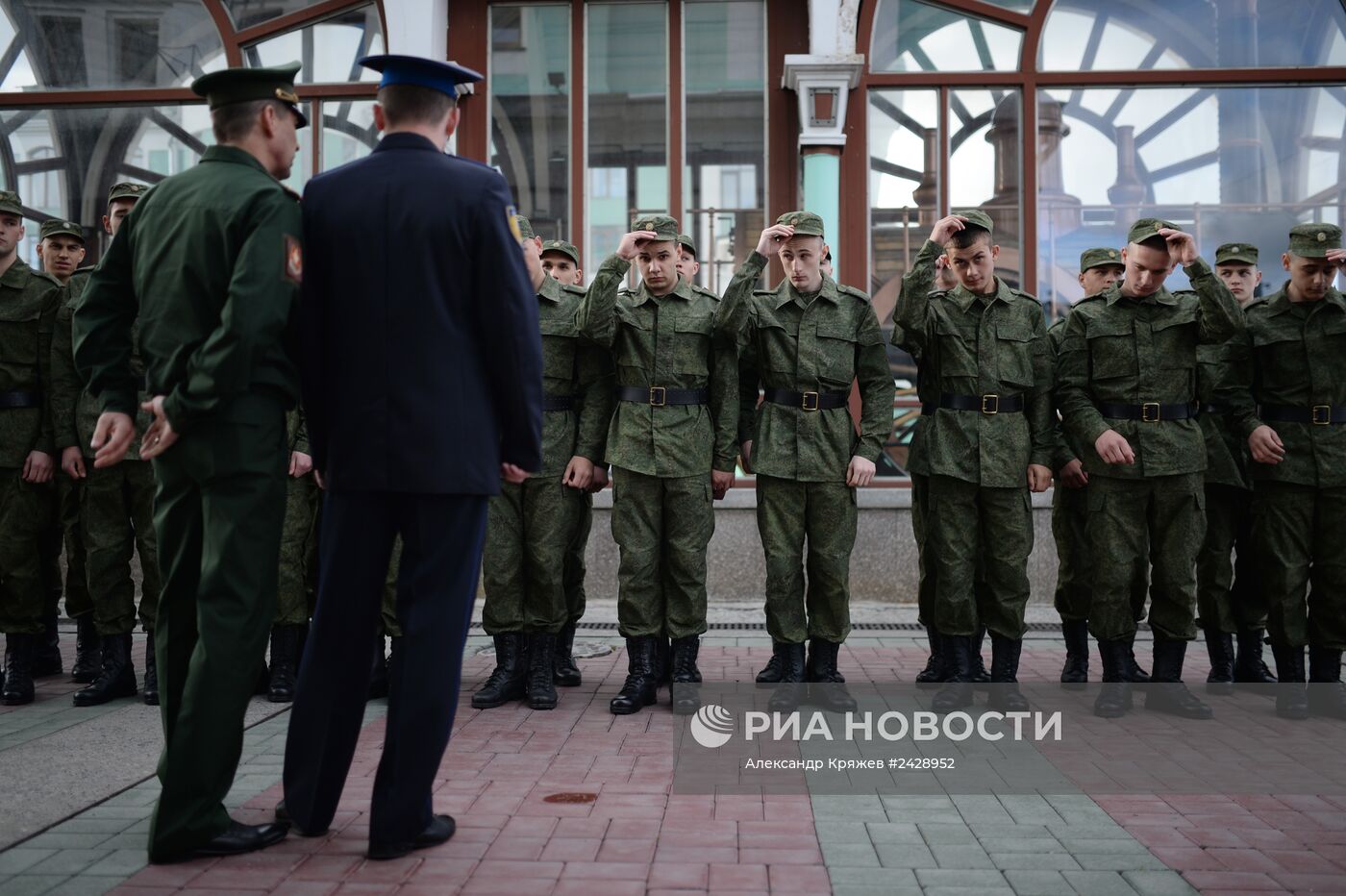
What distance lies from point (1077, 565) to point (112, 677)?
4431 mm

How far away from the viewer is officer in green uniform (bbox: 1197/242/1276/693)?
581 centimetres

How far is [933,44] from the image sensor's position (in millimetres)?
8719

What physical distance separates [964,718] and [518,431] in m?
2.65

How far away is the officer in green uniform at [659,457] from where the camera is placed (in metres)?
5.30

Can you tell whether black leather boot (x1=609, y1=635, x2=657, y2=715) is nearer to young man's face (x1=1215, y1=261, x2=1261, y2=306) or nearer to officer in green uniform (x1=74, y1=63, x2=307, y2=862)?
officer in green uniform (x1=74, y1=63, x2=307, y2=862)

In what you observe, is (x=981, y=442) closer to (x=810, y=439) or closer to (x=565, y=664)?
(x=810, y=439)

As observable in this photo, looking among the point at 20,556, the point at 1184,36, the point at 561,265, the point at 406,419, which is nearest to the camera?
the point at 406,419

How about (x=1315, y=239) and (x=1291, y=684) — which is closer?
(x=1291, y=684)

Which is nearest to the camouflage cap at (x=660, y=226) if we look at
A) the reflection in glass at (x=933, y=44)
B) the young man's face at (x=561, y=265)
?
the young man's face at (x=561, y=265)

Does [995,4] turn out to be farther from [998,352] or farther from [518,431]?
[518,431]

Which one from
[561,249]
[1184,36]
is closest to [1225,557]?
[561,249]

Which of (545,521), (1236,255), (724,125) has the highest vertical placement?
(724,125)

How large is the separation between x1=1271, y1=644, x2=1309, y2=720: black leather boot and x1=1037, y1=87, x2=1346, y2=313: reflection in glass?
12.2ft

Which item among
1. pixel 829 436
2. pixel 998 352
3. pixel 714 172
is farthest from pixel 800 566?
pixel 714 172
